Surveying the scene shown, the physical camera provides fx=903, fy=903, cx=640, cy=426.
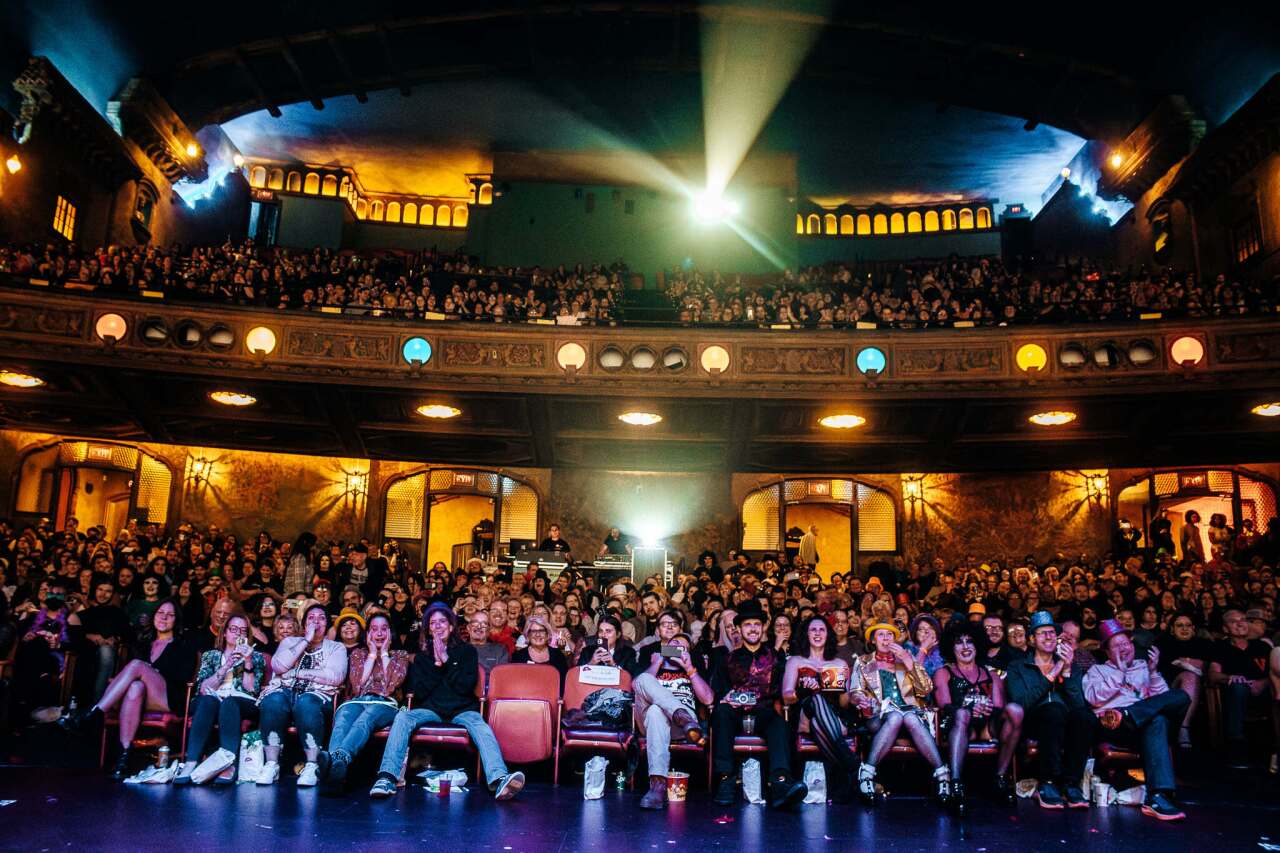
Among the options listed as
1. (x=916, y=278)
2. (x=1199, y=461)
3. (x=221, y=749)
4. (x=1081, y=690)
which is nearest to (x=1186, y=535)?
(x=1199, y=461)

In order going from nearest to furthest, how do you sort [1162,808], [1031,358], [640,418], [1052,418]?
[1162,808], [1031,358], [1052,418], [640,418]

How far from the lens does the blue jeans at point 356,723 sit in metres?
5.41

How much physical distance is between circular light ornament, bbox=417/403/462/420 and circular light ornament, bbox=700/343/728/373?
3992 mm

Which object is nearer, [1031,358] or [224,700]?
[224,700]

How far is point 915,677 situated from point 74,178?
52.7 feet

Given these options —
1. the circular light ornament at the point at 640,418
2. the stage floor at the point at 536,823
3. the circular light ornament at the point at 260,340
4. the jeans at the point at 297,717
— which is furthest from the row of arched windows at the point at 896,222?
the jeans at the point at 297,717

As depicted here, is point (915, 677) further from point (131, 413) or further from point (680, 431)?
point (131, 413)

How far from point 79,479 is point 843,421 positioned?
45.4ft

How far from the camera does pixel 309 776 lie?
5418 mm

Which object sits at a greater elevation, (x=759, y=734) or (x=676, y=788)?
(x=759, y=734)

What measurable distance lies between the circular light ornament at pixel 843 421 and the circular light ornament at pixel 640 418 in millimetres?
2621

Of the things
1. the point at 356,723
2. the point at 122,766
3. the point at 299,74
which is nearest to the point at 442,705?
the point at 356,723

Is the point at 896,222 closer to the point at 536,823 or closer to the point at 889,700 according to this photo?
the point at 889,700

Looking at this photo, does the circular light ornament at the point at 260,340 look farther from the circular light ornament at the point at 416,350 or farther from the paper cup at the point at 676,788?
the paper cup at the point at 676,788
